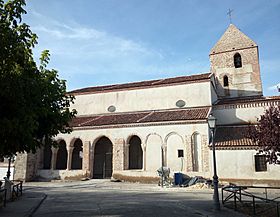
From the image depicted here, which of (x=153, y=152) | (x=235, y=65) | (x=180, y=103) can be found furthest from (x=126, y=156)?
(x=235, y=65)

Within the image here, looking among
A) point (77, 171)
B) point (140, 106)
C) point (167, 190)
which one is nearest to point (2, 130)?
point (167, 190)

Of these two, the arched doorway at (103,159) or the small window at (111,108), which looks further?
the small window at (111,108)

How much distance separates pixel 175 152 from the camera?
2517cm

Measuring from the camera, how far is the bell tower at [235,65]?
33750 millimetres

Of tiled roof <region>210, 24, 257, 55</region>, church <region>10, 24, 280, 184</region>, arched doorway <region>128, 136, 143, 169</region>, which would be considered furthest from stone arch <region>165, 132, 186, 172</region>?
tiled roof <region>210, 24, 257, 55</region>

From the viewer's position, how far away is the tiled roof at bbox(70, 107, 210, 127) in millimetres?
25734

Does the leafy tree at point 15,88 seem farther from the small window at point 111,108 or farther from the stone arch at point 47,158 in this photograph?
the stone arch at point 47,158

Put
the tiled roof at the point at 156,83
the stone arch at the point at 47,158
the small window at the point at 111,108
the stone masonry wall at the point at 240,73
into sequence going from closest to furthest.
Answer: the tiled roof at the point at 156,83 → the stone arch at the point at 47,158 → the small window at the point at 111,108 → the stone masonry wall at the point at 240,73

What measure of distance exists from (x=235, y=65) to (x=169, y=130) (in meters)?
16.3

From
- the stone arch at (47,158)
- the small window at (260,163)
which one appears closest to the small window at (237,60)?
the small window at (260,163)

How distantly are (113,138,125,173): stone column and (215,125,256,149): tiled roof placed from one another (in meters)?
9.54

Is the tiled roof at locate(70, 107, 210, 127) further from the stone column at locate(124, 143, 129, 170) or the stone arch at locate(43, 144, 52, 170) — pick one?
the stone arch at locate(43, 144, 52, 170)

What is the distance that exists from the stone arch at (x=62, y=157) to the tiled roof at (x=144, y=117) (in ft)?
10.8

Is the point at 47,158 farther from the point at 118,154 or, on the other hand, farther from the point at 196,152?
the point at 196,152
